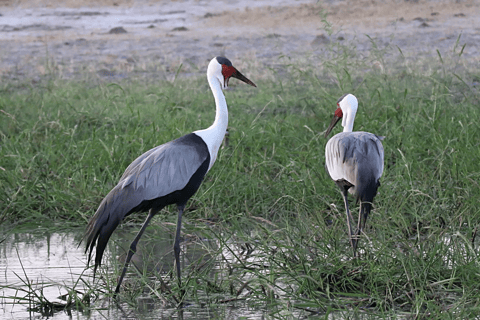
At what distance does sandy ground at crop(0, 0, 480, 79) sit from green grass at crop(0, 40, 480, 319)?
248 inches

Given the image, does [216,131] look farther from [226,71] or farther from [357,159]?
[357,159]

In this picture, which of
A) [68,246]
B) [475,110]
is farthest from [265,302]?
[475,110]

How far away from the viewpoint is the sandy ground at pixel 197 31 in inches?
Result: 655

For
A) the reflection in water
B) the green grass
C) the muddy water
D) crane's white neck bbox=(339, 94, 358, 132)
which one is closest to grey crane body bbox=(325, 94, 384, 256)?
the green grass

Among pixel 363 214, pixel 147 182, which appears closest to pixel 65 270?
pixel 147 182

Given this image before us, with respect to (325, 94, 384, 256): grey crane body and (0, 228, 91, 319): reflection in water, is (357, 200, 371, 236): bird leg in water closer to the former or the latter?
(325, 94, 384, 256): grey crane body

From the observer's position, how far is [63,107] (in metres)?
10.1

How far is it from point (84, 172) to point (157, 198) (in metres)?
2.56

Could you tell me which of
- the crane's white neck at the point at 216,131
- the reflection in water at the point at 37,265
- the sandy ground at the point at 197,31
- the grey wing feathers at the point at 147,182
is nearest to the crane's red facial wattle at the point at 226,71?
the crane's white neck at the point at 216,131

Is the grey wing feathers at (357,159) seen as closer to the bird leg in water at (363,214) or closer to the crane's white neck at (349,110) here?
the bird leg in water at (363,214)

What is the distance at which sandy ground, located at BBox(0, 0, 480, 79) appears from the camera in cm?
1662

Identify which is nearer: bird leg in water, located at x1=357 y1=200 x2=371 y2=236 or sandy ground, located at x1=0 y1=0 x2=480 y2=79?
bird leg in water, located at x1=357 y1=200 x2=371 y2=236

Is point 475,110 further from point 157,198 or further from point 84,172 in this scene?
point 157,198

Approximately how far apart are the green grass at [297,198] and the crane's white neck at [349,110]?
47cm
